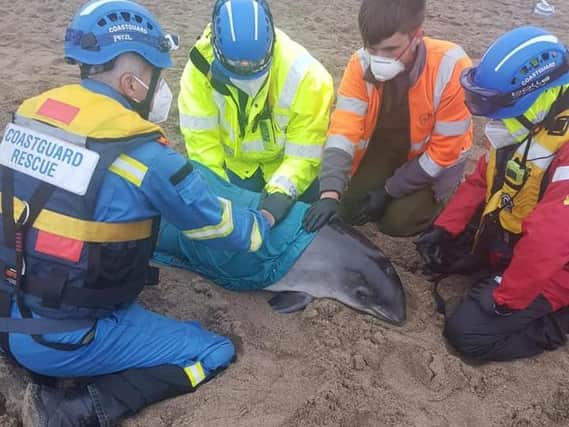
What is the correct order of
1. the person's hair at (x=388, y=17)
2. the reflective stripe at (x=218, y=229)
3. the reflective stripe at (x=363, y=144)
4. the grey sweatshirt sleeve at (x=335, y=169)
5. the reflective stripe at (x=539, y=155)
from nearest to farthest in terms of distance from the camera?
1. the reflective stripe at (x=218, y=229)
2. the reflective stripe at (x=539, y=155)
3. the person's hair at (x=388, y=17)
4. the grey sweatshirt sleeve at (x=335, y=169)
5. the reflective stripe at (x=363, y=144)

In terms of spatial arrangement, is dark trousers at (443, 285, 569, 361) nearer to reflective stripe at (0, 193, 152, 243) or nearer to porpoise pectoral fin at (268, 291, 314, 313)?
porpoise pectoral fin at (268, 291, 314, 313)

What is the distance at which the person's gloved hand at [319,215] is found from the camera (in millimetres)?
3347

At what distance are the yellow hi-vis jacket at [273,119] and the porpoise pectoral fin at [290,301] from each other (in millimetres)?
530

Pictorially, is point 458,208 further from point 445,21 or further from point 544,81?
point 445,21

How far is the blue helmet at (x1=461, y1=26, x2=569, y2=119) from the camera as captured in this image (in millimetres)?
2664

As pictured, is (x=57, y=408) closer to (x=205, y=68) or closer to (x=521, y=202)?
(x=205, y=68)

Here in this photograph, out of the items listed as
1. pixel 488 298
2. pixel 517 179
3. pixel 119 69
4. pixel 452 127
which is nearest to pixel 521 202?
pixel 517 179

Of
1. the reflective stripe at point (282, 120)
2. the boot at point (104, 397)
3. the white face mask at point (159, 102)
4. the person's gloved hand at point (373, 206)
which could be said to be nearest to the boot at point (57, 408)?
the boot at point (104, 397)

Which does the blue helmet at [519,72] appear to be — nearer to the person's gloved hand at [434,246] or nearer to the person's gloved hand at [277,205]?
the person's gloved hand at [434,246]

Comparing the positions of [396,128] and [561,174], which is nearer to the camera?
[561,174]

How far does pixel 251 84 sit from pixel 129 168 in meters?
1.08

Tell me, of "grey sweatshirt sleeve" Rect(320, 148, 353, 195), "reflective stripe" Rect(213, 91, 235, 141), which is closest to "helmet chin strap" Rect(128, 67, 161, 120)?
"reflective stripe" Rect(213, 91, 235, 141)

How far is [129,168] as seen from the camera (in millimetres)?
2279

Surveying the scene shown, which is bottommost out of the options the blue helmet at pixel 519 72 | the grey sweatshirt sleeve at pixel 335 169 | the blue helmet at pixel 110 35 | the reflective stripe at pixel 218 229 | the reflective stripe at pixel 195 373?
the reflective stripe at pixel 195 373
